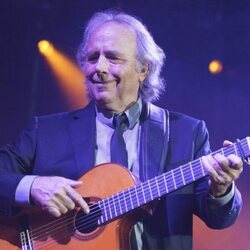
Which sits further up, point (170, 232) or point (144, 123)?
point (144, 123)

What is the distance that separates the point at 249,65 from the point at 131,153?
8.64 ft

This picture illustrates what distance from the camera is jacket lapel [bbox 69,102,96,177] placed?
244 cm

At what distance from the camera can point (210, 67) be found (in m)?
4.84

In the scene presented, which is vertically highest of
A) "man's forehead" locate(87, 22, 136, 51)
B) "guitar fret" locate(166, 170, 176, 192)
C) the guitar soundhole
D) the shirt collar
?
"man's forehead" locate(87, 22, 136, 51)

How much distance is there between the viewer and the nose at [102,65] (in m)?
2.52

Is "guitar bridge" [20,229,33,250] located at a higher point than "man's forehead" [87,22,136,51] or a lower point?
lower

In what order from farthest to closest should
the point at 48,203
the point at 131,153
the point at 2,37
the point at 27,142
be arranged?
the point at 2,37 → the point at 27,142 → the point at 131,153 → the point at 48,203

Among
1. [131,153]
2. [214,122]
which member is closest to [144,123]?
[131,153]

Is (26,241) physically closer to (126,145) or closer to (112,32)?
(126,145)

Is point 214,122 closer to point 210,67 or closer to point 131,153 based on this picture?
point 210,67

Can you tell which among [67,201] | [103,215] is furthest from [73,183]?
[103,215]

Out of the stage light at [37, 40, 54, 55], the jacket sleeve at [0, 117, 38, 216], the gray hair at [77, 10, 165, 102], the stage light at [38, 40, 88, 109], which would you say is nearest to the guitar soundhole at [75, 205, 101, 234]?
the jacket sleeve at [0, 117, 38, 216]

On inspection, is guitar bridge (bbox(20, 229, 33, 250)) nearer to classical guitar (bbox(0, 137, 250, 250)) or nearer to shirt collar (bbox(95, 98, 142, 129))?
classical guitar (bbox(0, 137, 250, 250))

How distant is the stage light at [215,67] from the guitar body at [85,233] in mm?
2779
